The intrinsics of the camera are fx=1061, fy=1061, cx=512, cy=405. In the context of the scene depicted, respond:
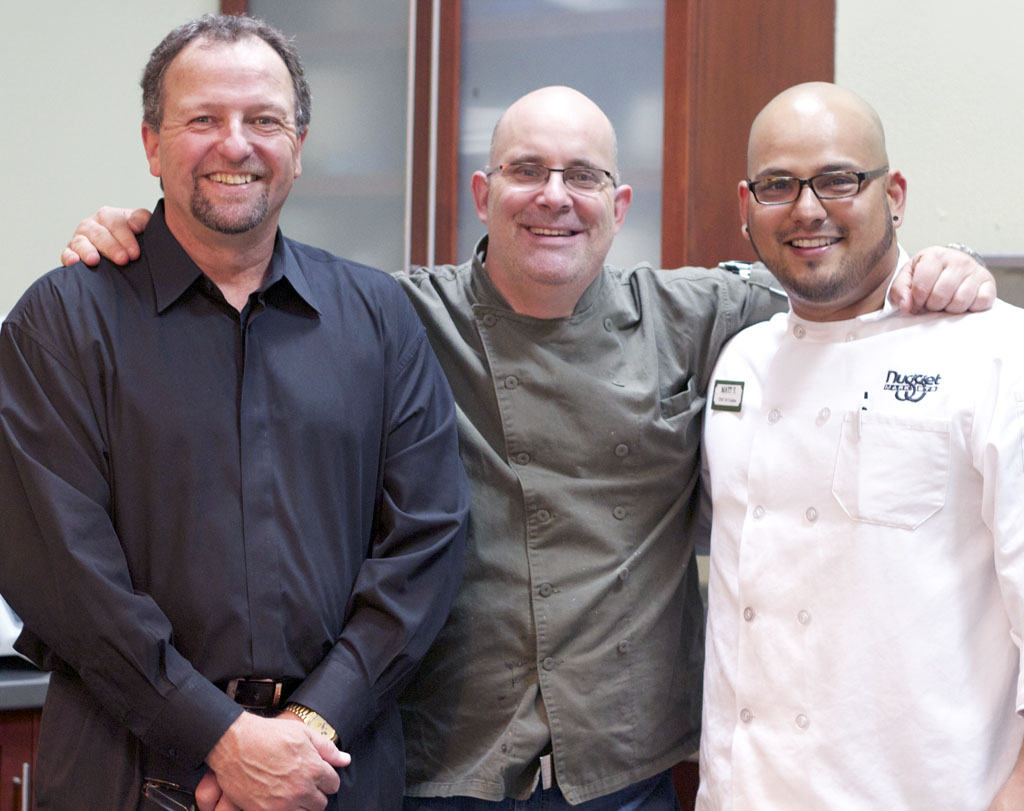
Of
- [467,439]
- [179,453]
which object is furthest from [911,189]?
[179,453]

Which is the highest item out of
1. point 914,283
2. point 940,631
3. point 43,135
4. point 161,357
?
point 43,135

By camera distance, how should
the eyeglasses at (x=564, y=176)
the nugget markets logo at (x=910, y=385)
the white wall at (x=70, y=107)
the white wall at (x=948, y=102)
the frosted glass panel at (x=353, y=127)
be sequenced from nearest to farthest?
1. the nugget markets logo at (x=910, y=385)
2. the eyeglasses at (x=564, y=176)
3. the white wall at (x=948, y=102)
4. the frosted glass panel at (x=353, y=127)
5. the white wall at (x=70, y=107)

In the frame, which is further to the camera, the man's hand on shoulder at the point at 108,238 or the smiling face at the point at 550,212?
the smiling face at the point at 550,212

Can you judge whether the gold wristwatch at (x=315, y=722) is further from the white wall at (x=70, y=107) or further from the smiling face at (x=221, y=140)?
the white wall at (x=70, y=107)

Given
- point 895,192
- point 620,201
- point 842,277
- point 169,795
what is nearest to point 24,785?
point 169,795

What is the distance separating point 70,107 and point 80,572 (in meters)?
1.69

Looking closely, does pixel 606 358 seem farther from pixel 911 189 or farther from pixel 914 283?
pixel 911 189

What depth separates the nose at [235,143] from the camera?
1223 millimetres

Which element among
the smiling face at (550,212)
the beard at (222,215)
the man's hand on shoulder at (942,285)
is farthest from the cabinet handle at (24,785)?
the man's hand on shoulder at (942,285)

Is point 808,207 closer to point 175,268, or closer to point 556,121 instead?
point 556,121

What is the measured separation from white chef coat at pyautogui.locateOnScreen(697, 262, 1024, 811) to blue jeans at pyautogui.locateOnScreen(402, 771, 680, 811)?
82mm

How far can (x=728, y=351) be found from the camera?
1502mm

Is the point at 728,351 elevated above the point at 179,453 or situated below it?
above

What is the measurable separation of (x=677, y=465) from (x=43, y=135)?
179 centimetres
